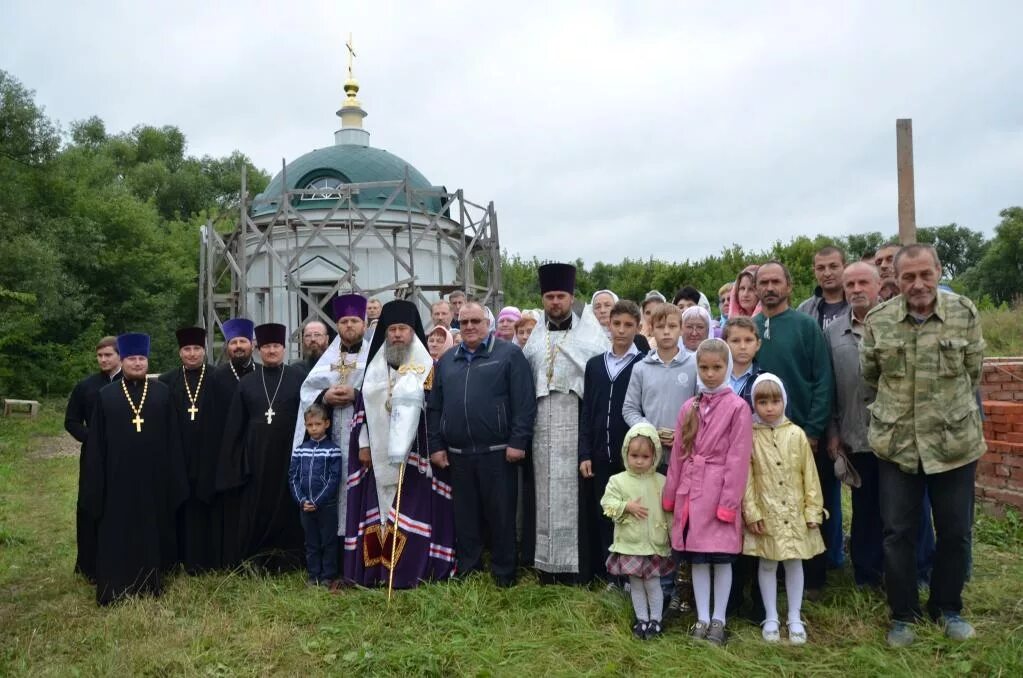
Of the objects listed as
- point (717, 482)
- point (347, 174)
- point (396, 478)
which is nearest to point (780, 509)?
point (717, 482)

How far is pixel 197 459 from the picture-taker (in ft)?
19.4

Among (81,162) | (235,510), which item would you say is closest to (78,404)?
(235,510)

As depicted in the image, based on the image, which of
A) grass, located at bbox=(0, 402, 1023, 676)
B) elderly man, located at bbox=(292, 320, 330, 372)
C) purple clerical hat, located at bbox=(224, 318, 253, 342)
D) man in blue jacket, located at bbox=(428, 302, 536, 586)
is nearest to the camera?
grass, located at bbox=(0, 402, 1023, 676)

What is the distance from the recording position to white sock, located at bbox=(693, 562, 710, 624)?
165 inches

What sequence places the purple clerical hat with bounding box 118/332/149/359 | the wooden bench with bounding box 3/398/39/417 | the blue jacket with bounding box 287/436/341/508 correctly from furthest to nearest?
the wooden bench with bounding box 3/398/39/417 → the purple clerical hat with bounding box 118/332/149/359 → the blue jacket with bounding box 287/436/341/508

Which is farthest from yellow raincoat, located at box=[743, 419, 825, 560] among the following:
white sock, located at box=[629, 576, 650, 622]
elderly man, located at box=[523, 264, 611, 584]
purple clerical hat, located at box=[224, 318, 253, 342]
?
purple clerical hat, located at box=[224, 318, 253, 342]

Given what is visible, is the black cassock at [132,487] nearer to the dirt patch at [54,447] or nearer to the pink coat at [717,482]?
the pink coat at [717,482]

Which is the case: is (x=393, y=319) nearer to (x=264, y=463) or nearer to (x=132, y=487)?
(x=264, y=463)

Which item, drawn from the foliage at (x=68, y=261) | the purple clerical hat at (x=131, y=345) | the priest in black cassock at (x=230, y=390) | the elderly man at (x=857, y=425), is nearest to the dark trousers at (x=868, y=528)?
the elderly man at (x=857, y=425)

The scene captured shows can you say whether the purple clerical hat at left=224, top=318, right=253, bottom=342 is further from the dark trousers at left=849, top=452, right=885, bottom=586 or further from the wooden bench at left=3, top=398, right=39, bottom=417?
the wooden bench at left=3, top=398, right=39, bottom=417

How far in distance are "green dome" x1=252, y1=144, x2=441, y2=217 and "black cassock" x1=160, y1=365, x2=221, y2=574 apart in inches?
525

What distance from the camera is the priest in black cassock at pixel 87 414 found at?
6.07 metres

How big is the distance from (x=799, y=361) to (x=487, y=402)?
192cm

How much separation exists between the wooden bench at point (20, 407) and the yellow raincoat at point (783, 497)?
59.6ft
